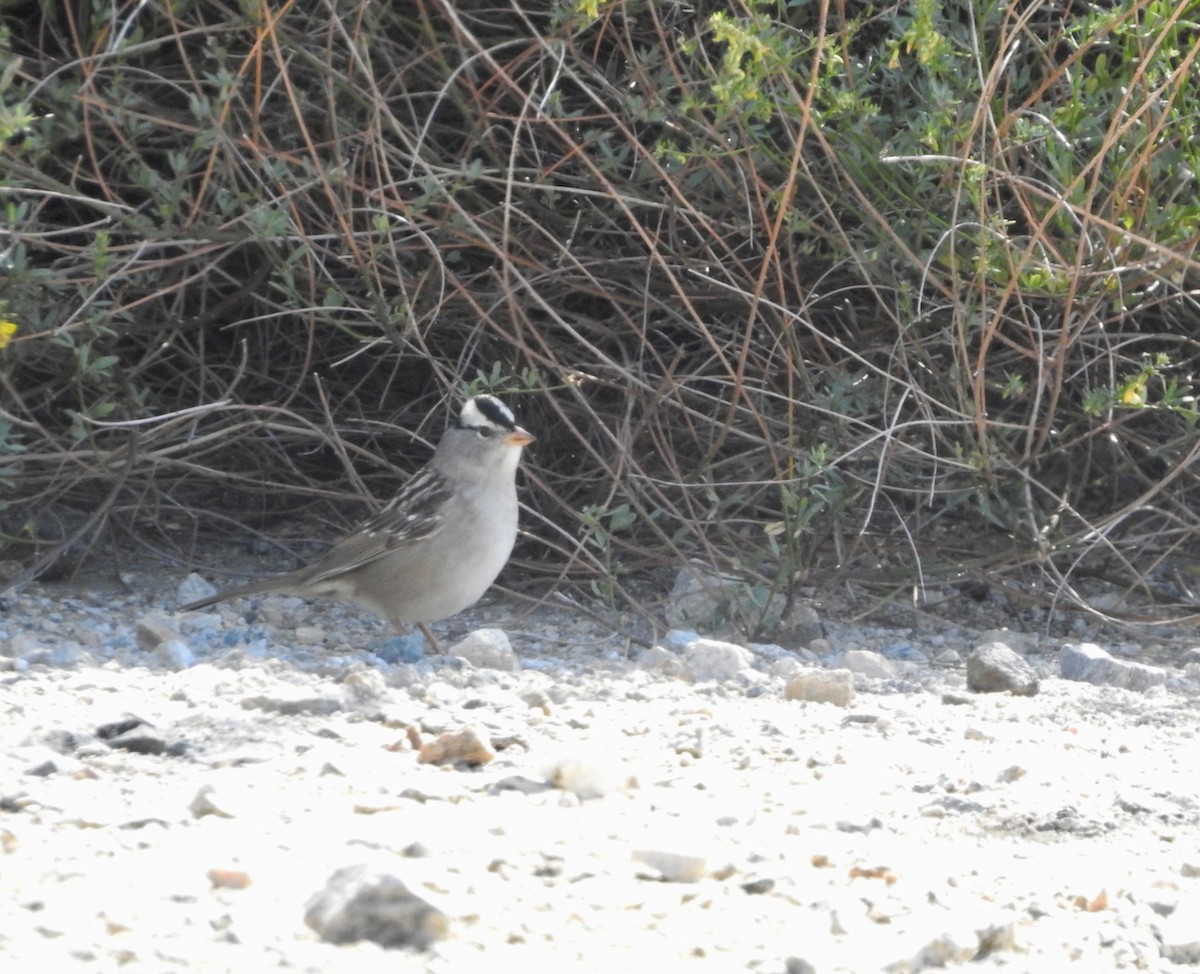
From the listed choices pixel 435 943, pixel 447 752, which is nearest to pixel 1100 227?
pixel 447 752

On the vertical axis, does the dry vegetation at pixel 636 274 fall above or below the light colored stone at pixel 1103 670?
above

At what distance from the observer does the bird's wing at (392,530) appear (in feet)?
20.1

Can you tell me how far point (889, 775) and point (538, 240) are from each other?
2.94 metres

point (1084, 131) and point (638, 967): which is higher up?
point (1084, 131)

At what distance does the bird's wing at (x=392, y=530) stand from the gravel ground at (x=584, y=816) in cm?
84

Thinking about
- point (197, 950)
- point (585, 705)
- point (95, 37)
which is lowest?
point (585, 705)

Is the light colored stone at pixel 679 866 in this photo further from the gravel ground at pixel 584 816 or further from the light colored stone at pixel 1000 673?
the light colored stone at pixel 1000 673

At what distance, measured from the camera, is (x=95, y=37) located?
563 cm

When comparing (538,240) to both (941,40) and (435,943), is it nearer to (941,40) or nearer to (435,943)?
(941,40)

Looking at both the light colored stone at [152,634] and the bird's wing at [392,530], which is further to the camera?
the bird's wing at [392,530]

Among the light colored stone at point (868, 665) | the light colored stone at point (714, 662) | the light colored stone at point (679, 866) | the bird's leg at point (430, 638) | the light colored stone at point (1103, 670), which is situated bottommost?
the bird's leg at point (430, 638)

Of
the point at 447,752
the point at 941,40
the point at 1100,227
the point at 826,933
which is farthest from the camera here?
the point at 1100,227

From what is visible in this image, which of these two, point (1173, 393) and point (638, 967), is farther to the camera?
point (1173, 393)

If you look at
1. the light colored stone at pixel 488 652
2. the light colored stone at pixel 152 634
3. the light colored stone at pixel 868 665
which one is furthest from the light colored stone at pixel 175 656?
the light colored stone at pixel 868 665
